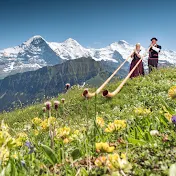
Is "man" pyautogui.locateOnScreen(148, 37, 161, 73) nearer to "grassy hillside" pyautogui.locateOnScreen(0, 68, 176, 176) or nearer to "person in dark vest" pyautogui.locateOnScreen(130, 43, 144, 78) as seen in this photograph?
"person in dark vest" pyautogui.locateOnScreen(130, 43, 144, 78)

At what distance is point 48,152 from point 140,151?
0.78 metres

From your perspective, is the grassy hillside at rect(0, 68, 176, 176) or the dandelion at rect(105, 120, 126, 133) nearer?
the grassy hillside at rect(0, 68, 176, 176)

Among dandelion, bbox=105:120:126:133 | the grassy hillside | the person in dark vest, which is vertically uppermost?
the person in dark vest

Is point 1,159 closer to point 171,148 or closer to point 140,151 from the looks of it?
point 140,151

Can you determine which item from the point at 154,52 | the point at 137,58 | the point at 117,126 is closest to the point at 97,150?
the point at 117,126

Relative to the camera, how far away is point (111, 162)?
5.39 feet

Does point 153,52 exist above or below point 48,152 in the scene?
above

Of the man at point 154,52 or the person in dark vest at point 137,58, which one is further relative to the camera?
the person in dark vest at point 137,58

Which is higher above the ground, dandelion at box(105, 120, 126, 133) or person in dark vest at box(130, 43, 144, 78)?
person in dark vest at box(130, 43, 144, 78)

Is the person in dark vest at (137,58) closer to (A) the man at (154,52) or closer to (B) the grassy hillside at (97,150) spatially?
(A) the man at (154,52)

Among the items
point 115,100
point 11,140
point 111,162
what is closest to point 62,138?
point 11,140

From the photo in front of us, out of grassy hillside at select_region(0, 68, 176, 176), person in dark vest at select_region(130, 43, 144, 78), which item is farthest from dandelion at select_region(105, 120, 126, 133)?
person in dark vest at select_region(130, 43, 144, 78)

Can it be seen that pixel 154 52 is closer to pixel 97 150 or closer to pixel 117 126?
pixel 117 126

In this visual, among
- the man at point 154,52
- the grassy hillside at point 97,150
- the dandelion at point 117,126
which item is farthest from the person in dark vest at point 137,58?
the dandelion at point 117,126
